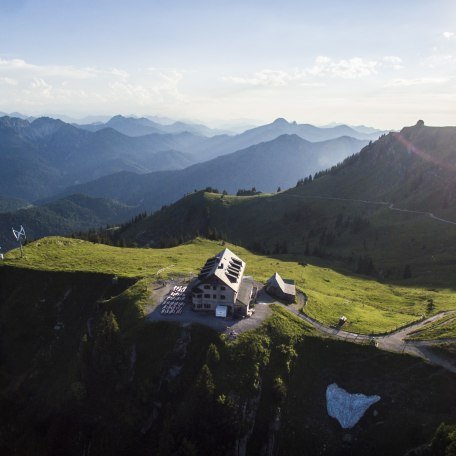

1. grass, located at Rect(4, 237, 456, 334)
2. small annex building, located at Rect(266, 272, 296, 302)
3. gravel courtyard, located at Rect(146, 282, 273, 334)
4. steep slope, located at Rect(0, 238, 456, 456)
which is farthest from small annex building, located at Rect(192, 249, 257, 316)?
grass, located at Rect(4, 237, 456, 334)

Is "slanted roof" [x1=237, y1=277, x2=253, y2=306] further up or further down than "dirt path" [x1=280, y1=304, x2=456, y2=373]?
further up

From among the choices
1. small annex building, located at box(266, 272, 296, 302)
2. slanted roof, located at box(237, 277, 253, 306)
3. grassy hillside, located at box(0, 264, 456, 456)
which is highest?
slanted roof, located at box(237, 277, 253, 306)

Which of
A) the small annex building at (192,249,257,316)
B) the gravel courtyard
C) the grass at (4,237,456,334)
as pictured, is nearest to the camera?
the gravel courtyard

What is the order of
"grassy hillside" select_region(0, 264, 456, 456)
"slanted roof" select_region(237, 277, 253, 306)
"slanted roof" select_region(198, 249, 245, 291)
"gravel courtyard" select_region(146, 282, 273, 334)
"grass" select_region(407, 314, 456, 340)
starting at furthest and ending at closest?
"slanted roof" select_region(198, 249, 245, 291) → "slanted roof" select_region(237, 277, 253, 306) → "gravel courtyard" select_region(146, 282, 273, 334) → "grass" select_region(407, 314, 456, 340) → "grassy hillside" select_region(0, 264, 456, 456)

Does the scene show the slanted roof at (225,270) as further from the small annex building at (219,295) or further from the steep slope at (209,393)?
the steep slope at (209,393)

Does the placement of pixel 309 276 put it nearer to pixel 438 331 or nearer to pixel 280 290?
pixel 280 290

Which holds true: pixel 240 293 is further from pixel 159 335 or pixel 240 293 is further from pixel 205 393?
pixel 205 393

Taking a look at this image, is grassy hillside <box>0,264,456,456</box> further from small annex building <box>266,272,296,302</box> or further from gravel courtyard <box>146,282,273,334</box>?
small annex building <box>266,272,296,302</box>

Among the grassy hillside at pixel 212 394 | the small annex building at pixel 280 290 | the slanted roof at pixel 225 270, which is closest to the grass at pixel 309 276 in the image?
the small annex building at pixel 280 290

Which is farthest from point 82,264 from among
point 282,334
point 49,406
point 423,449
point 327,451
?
point 423,449
